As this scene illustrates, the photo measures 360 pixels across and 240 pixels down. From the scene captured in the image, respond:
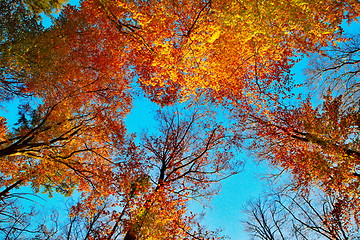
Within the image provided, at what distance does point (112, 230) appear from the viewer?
9.86 meters

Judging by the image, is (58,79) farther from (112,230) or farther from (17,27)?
(112,230)

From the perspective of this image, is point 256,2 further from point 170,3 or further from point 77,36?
point 77,36

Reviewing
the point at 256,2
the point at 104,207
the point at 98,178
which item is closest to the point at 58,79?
the point at 98,178

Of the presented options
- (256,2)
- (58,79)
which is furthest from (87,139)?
(256,2)

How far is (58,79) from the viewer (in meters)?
6.93

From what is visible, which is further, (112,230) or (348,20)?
(112,230)

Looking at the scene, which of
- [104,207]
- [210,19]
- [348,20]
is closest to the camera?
[210,19]

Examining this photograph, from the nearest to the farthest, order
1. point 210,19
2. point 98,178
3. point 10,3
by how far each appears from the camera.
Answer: point 210,19 < point 10,3 < point 98,178

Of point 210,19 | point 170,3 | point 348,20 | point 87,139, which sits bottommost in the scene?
point 87,139

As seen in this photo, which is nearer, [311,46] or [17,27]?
[17,27]

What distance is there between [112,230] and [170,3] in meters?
10.9

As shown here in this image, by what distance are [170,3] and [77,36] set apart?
585 centimetres

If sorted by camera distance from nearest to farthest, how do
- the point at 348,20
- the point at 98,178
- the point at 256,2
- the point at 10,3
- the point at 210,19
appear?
the point at 256,2
the point at 210,19
the point at 10,3
the point at 348,20
the point at 98,178

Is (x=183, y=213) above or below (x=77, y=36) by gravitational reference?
below
